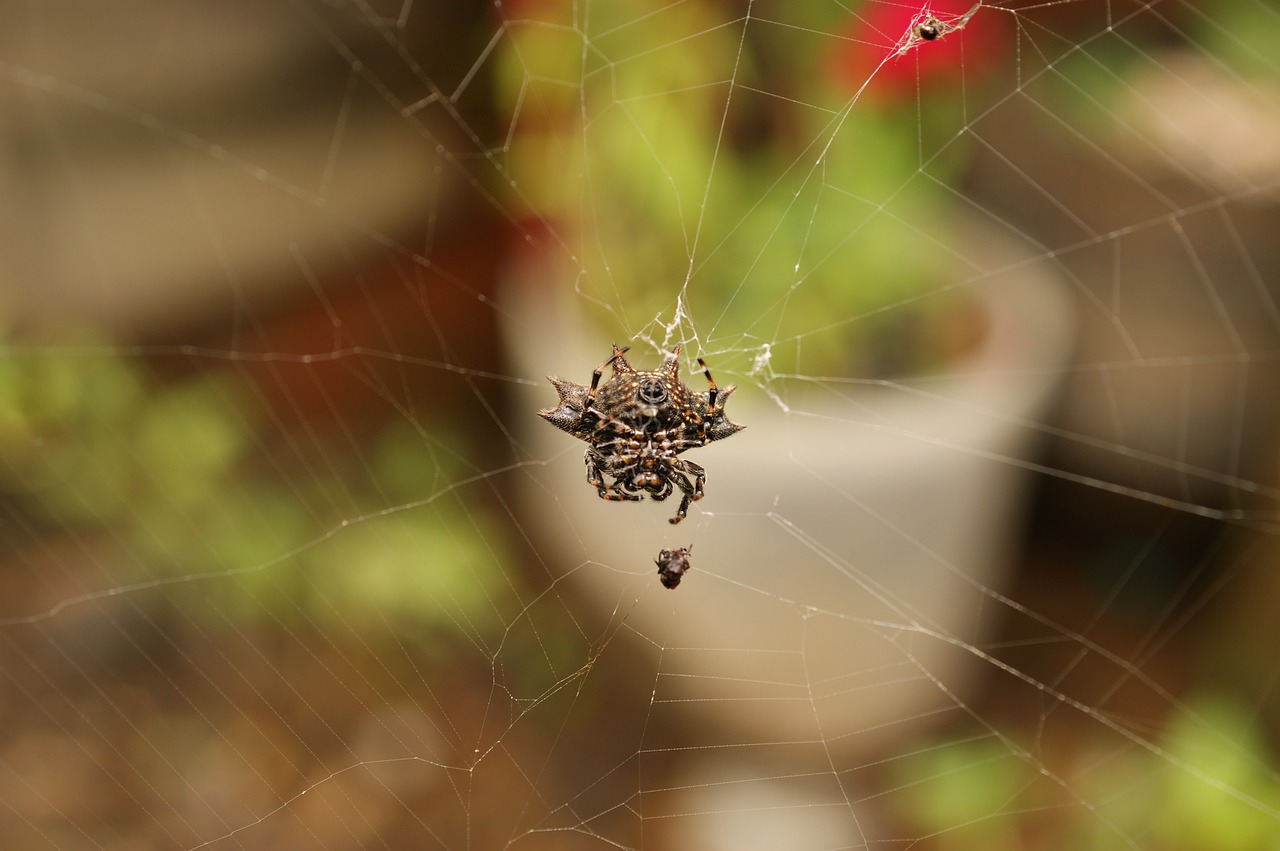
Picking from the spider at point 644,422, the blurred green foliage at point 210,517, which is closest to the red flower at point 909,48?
the spider at point 644,422

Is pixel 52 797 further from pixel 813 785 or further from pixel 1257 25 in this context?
pixel 1257 25

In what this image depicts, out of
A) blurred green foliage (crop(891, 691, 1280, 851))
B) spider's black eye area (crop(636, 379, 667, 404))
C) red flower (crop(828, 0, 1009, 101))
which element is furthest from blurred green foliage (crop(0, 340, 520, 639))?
red flower (crop(828, 0, 1009, 101))

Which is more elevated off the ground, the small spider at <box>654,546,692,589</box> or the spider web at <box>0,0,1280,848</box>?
the spider web at <box>0,0,1280,848</box>

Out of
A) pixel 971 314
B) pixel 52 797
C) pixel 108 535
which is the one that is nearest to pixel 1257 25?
pixel 971 314

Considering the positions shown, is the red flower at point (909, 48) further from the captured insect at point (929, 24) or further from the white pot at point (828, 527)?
the white pot at point (828, 527)

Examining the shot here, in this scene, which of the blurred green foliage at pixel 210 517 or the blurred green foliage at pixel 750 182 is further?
the blurred green foliage at pixel 210 517

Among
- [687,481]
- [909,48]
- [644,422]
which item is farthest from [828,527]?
[909,48]

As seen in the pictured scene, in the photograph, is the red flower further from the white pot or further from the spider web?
the white pot
